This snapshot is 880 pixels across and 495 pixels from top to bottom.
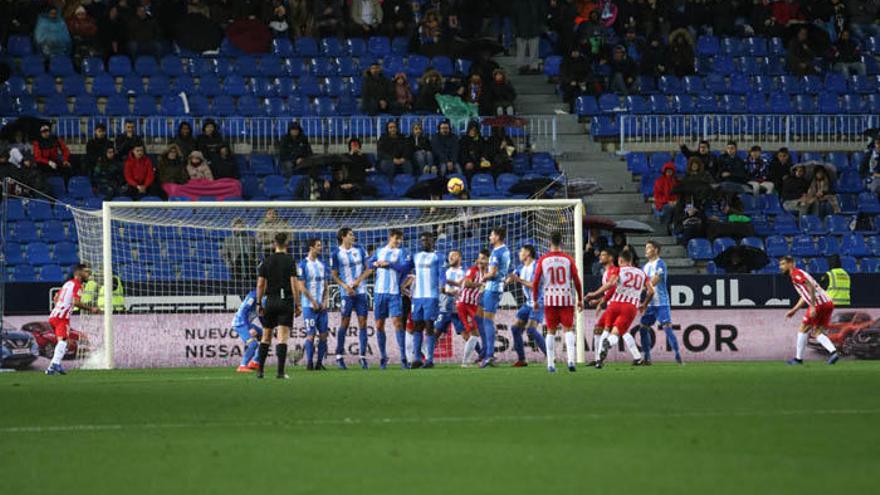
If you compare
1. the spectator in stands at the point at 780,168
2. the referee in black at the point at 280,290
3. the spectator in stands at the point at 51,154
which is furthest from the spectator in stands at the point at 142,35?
the referee in black at the point at 280,290

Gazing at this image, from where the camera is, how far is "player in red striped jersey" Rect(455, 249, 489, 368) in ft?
76.0

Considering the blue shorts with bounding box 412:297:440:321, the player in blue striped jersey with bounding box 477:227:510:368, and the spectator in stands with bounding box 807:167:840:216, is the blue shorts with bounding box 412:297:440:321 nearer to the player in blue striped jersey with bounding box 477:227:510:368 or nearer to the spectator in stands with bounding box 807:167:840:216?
the player in blue striped jersey with bounding box 477:227:510:368

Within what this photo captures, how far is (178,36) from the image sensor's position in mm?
31656

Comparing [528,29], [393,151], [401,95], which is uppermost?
[528,29]

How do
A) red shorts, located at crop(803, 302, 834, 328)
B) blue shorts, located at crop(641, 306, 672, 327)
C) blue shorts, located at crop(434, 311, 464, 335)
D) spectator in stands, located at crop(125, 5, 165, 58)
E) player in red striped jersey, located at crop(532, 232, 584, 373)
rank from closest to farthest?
1. player in red striped jersey, located at crop(532, 232, 584, 373)
2. red shorts, located at crop(803, 302, 834, 328)
3. blue shorts, located at crop(641, 306, 672, 327)
4. blue shorts, located at crop(434, 311, 464, 335)
5. spectator in stands, located at crop(125, 5, 165, 58)

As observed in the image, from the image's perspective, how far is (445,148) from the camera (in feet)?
96.0

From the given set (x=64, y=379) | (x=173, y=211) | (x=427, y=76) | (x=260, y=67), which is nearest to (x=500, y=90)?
(x=427, y=76)

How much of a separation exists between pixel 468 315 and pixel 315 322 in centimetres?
246

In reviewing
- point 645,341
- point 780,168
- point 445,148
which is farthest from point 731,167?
point 645,341

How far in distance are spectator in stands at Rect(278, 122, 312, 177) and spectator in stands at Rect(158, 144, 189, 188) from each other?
6.04 feet

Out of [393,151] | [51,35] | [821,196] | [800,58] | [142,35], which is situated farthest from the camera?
[800,58]

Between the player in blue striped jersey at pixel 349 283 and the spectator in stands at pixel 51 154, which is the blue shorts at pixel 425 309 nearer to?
the player in blue striped jersey at pixel 349 283

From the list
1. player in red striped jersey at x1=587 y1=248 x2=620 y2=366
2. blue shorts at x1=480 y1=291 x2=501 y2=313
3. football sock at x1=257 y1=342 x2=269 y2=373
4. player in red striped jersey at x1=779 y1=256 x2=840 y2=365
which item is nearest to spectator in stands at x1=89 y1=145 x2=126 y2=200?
blue shorts at x1=480 y1=291 x2=501 y2=313

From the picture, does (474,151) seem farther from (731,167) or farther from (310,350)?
(310,350)
